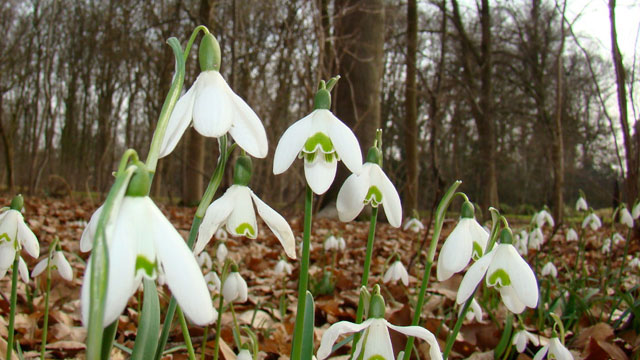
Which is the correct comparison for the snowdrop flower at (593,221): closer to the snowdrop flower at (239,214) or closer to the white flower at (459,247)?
the white flower at (459,247)

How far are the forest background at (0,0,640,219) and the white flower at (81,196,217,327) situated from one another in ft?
8.31

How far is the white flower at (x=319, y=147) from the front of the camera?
817mm

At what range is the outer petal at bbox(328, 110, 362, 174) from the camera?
809 mm

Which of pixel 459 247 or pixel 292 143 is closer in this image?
pixel 292 143

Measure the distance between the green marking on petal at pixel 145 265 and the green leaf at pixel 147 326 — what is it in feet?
0.60

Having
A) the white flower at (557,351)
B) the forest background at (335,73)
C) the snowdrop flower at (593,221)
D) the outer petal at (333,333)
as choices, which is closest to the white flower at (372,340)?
the outer petal at (333,333)

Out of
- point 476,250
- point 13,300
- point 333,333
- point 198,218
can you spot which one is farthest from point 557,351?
point 13,300

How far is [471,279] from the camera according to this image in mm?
873

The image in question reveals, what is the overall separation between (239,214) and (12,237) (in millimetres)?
556

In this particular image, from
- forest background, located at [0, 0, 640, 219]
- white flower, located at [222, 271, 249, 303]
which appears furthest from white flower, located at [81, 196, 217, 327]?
forest background, located at [0, 0, 640, 219]

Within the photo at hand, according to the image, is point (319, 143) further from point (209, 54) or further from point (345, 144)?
point (209, 54)

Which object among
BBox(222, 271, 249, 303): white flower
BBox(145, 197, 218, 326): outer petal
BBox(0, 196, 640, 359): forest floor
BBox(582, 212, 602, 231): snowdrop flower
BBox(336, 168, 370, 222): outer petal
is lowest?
BBox(0, 196, 640, 359): forest floor

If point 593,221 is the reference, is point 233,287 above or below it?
below

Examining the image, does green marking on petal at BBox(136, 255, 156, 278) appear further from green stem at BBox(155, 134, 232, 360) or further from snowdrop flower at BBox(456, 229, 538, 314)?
snowdrop flower at BBox(456, 229, 538, 314)
